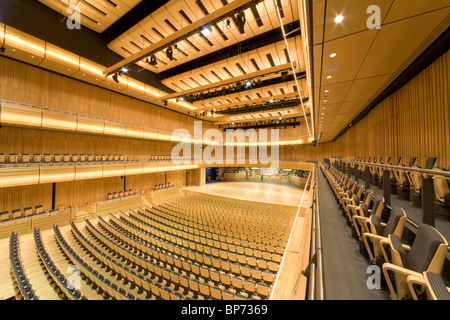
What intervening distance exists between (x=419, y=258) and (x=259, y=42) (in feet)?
23.1

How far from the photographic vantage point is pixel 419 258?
3.22 ft

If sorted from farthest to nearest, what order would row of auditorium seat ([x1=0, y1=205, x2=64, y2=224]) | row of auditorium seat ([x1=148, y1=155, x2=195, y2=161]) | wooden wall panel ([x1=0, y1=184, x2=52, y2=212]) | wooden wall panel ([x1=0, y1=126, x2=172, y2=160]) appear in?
row of auditorium seat ([x1=148, y1=155, x2=195, y2=161])
wooden wall panel ([x1=0, y1=126, x2=172, y2=160])
wooden wall panel ([x1=0, y1=184, x2=52, y2=212])
row of auditorium seat ([x1=0, y1=205, x2=64, y2=224])

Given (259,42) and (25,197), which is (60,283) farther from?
(259,42)

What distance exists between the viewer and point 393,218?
140 centimetres

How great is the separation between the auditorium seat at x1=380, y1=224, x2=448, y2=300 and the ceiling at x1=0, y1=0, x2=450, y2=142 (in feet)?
6.45

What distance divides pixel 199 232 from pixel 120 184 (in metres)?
6.36

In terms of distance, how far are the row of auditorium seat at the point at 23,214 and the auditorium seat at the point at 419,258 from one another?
30.6 ft

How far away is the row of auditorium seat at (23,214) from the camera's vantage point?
19.3 feet

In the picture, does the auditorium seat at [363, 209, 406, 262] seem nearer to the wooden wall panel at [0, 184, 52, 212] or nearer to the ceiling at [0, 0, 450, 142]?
the ceiling at [0, 0, 450, 142]

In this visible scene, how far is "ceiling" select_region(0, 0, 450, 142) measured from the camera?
6.31 feet

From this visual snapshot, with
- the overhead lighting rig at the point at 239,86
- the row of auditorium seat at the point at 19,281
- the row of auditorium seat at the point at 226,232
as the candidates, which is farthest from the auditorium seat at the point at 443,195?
the row of auditorium seat at the point at 19,281

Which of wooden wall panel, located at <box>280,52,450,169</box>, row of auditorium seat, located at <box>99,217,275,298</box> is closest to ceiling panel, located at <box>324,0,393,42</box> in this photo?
wooden wall panel, located at <box>280,52,450,169</box>

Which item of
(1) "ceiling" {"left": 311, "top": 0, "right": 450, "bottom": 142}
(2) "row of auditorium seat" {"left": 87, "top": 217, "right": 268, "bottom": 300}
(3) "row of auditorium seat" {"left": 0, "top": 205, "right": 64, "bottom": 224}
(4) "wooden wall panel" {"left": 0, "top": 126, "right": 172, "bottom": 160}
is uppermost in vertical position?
(1) "ceiling" {"left": 311, "top": 0, "right": 450, "bottom": 142}
